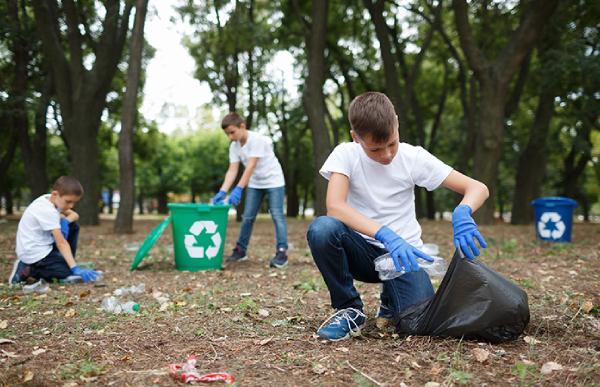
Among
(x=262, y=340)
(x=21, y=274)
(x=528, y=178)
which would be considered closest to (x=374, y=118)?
(x=262, y=340)

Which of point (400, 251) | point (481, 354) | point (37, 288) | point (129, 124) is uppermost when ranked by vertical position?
point (129, 124)

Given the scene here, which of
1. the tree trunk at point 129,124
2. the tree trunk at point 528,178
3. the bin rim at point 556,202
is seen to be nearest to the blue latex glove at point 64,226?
the tree trunk at point 129,124

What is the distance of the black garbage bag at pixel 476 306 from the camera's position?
242cm

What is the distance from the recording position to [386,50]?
11.9 meters

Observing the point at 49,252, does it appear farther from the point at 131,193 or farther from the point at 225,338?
the point at 131,193

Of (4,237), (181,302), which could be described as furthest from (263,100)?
(181,302)

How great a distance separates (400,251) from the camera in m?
2.39

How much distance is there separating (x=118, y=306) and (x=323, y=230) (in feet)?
5.52

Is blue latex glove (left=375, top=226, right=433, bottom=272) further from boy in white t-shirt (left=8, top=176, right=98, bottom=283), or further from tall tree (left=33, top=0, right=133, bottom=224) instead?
tall tree (left=33, top=0, right=133, bottom=224)

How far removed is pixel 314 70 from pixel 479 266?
7.88 metres

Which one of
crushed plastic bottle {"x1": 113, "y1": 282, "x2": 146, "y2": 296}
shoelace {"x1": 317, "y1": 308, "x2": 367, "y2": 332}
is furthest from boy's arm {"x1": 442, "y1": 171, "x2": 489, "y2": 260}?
crushed plastic bottle {"x1": 113, "y1": 282, "x2": 146, "y2": 296}

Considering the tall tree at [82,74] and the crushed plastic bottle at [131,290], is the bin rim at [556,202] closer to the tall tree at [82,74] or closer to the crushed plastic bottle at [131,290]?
the crushed plastic bottle at [131,290]

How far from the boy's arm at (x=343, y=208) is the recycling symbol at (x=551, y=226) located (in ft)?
18.4

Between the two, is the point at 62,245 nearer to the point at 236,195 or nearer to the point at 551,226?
the point at 236,195
